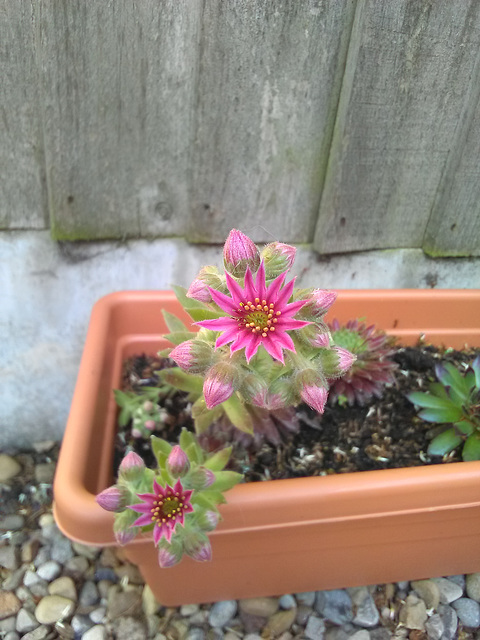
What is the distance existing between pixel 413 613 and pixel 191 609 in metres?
0.48

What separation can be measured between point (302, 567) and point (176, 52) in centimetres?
105

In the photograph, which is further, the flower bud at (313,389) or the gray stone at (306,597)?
the gray stone at (306,597)

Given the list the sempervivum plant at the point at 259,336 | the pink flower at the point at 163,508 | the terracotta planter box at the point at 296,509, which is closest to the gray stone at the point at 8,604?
the terracotta planter box at the point at 296,509

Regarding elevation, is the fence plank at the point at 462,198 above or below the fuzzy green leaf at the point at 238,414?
above

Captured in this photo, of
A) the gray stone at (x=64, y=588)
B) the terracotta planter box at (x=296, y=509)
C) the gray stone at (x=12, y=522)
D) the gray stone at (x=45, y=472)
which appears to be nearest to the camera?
the terracotta planter box at (x=296, y=509)

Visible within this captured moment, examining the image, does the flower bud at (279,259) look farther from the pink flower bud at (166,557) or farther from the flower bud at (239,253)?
the pink flower bud at (166,557)

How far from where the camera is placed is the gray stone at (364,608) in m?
1.14

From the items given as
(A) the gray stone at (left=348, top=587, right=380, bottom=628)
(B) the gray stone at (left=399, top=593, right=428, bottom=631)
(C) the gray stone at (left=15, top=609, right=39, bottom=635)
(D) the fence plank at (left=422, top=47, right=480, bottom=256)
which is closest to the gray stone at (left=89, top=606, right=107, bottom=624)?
(C) the gray stone at (left=15, top=609, right=39, bottom=635)

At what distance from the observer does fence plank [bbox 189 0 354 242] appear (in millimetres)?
1036

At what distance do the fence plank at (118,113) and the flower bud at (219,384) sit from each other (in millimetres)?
603

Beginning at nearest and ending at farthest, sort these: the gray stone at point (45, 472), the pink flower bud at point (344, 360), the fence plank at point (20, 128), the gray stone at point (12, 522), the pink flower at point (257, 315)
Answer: the pink flower at point (257, 315), the pink flower bud at point (344, 360), the fence plank at point (20, 128), the gray stone at point (12, 522), the gray stone at point (45, 472)

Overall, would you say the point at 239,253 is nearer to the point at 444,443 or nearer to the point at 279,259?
the point at 279,259

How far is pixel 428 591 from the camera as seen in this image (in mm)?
1187

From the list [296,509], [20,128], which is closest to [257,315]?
[296,509]
